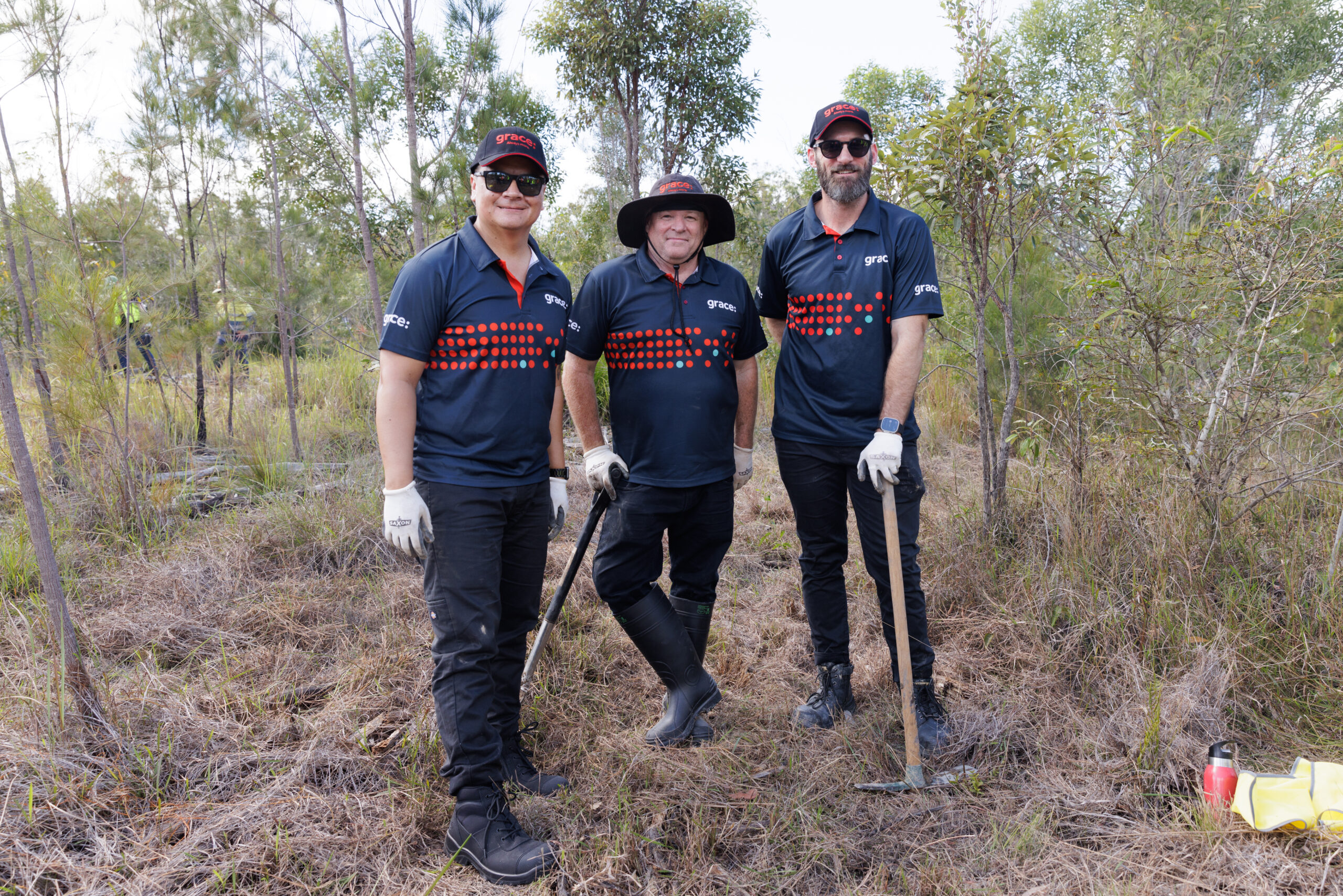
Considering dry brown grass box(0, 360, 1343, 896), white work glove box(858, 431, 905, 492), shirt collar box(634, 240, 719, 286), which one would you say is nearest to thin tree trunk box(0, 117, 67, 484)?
dry brown grass box(0, 360, 1343, 896)

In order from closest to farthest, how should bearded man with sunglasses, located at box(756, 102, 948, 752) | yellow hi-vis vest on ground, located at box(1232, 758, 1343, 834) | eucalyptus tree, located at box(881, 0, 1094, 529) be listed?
yellow hi-vis vest on ground, located at box(1232, 758, 1343, 834) → bearded man with sunglasses, located at box(756, 102, 948, 752) → eucalyptus tree, located at box(881, 0, 1094, 529)

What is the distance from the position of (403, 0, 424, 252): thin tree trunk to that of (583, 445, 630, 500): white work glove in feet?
8.67

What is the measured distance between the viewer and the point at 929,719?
2885 mm

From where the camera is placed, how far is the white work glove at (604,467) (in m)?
2.81

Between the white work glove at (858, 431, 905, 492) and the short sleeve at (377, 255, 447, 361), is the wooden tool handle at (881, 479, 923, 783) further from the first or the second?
the short sleeve at (377, 255, 447, 361)

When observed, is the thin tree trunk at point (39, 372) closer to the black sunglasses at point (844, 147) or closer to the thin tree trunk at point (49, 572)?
the thin tree trunk at point (49, 572)

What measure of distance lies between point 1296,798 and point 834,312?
201cm

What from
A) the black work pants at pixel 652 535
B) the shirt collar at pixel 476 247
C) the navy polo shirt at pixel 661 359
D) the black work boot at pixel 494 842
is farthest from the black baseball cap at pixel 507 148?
the black work boot at pixel 494 842

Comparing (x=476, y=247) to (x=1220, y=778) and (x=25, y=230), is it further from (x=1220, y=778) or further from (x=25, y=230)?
(x=25, y=230)

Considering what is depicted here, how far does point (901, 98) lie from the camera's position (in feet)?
78.1

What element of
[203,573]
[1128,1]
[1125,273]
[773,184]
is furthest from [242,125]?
[1128,1]

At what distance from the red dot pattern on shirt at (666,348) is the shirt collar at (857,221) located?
57cm

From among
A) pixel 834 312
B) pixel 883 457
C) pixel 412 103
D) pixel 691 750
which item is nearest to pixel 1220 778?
pixel 883 457

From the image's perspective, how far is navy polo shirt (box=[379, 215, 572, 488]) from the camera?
229 cm
